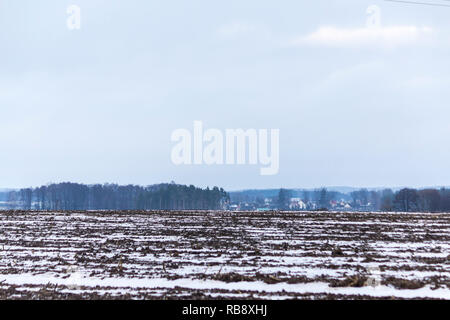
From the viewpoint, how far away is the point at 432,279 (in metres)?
13.8

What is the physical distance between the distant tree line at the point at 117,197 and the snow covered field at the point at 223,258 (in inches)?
3183

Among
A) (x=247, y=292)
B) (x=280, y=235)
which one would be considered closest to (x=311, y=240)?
(x=280, y=235)

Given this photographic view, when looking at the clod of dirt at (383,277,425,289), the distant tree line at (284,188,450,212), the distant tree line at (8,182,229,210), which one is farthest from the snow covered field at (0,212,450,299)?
the distant tree line at (8,182,229,210)

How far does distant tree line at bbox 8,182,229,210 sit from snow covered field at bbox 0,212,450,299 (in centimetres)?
8085

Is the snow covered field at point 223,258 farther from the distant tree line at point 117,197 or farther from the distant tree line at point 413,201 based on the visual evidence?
the distant tree line at point 117,197

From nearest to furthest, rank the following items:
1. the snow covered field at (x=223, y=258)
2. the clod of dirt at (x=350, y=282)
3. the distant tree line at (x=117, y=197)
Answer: the snow covered field at (x=223, y=258), the clod of dirt at (x=350, y=282), the distant tree line at (x=117, y=197)

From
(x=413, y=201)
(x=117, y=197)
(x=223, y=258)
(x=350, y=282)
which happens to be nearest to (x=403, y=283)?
(x=350, y=282)

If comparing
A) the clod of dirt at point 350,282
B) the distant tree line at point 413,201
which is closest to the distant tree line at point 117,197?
the distant tree line at point 413,201

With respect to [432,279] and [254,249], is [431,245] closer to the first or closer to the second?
[432,279]

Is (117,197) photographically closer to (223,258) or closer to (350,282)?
(223,258)

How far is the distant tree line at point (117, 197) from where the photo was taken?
4313 inches

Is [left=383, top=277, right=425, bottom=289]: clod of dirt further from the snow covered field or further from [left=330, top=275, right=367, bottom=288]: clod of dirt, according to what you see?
[left=330, top=275, right=367, bottom=288]: clod of dirt

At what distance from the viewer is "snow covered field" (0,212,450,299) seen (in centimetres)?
1288
